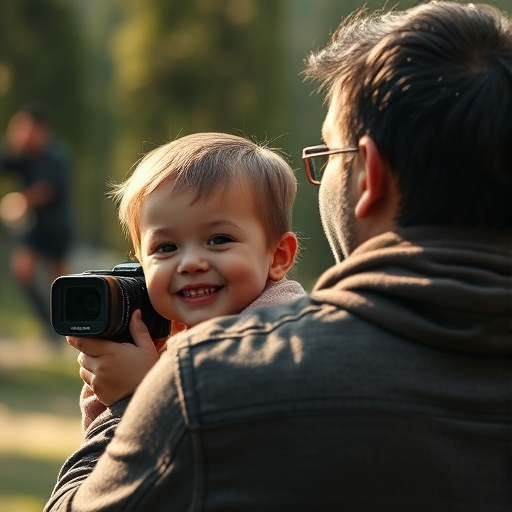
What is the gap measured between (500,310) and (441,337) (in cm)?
9

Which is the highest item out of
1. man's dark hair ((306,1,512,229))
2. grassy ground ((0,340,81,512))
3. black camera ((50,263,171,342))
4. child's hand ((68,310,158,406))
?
man's dark hair ((306,1,512,229))

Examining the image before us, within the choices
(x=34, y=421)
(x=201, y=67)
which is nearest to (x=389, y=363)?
(x=34, y=421)

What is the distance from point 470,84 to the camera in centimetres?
176

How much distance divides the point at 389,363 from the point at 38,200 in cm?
978

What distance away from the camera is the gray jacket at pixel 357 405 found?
164cm

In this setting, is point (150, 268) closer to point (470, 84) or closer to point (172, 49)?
point (470, 84)

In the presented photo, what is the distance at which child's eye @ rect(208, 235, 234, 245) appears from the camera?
248cm

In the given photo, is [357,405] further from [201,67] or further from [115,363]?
[201,67]

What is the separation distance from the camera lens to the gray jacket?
0.64m

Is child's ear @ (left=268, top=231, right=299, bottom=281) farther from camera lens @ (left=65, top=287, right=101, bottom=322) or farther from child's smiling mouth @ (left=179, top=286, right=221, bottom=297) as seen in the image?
camera lens @ (left=65, top=287, right=101, bottom=322)

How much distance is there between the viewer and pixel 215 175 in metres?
2.49

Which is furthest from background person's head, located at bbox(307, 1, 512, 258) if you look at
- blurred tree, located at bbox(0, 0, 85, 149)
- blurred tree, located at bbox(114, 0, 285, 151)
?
blurred tree, located at bbox(114, 0, 285, 151)

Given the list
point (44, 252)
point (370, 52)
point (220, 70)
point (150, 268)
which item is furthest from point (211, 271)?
point (220, 70)

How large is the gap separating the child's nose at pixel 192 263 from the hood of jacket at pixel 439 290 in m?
0.72
